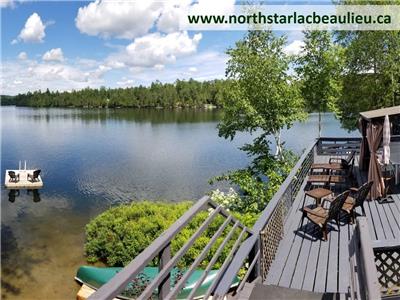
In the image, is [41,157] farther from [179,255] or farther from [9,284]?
[179,255]

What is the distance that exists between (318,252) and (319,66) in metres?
15.2

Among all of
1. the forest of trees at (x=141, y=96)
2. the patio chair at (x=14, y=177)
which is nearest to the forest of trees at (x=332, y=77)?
the patio chair at (x=14, y=177)

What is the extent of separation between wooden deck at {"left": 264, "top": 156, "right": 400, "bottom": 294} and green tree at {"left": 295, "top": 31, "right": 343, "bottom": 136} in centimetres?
1232

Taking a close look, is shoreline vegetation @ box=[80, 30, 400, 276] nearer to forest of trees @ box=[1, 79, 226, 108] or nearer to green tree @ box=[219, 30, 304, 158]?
green tree @ box=[219, 30, 304, 158]

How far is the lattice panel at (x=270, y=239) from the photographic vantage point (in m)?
4.32

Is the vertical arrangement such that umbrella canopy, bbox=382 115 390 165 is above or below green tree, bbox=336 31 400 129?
below

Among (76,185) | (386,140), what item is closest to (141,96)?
(76,185)

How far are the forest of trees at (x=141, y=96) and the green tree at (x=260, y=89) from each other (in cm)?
7721

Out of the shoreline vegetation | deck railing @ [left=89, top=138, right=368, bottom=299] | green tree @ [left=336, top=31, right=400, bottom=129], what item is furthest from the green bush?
green tree @ [left=336, top=31, right=400, bottom=129]

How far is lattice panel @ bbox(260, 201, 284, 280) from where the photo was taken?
4.32 metres

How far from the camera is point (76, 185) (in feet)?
81.7

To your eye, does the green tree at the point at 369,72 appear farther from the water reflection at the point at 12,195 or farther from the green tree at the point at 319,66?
the water reflection at the point at 12,195

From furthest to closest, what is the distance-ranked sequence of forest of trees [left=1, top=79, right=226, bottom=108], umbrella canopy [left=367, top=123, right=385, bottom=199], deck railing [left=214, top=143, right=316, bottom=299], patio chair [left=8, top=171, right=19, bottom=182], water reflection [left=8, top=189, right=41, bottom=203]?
forest of trees [left=1, top=79, right=226, bottom=108], patio chair [left=8, top=171, right=19, bottom=182], water reflection [left=8, top=189, right=41, bottom=203], umbrella canopy [left=367, top=123, right=385, bottom=199], deck railing [left=214, top=143, right=316, bottom=299]

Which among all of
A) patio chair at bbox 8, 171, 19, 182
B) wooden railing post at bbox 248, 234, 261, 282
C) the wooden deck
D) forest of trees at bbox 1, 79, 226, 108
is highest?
forest of trees at bbox 1, 79, 226, 108
